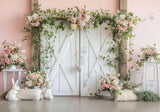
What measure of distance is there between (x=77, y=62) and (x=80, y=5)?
1378 millimetres

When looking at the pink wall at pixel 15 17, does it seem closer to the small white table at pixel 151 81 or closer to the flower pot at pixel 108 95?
the flower pot at pixel 108 95

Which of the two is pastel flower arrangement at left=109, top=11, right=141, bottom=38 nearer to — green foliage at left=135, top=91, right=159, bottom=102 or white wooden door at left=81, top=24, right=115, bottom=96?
white wooden door at left=81, top=24, right=115, bottom=96

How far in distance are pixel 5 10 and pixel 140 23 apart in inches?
128

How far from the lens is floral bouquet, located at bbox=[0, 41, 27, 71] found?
4.88 m

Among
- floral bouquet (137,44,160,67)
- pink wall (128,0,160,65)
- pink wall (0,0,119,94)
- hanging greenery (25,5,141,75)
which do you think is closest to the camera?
floral bouquet (137,44,160,67)

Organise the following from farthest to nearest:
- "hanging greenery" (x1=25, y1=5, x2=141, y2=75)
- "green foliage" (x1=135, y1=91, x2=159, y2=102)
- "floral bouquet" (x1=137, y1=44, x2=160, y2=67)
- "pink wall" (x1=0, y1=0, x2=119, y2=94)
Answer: "pink wall" (x1=0, y1=0, x2=119, y2=94)
"hanging greenery" (x1=25, y1=5, x2=141, y2=75)
"floral bouquet" (x1=137, y1=44, x2=160, y2=67)
"green foliage" (x1=135, y1=91, x2=159, y2=102)

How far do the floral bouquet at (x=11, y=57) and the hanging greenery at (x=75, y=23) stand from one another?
35 cm

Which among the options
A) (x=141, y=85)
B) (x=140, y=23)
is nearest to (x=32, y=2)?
(x=140, y=23)

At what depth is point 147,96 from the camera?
4676 millimetres

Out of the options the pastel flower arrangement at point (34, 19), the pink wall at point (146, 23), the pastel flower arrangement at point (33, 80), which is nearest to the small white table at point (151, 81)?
the pink wall at point (146, 23)

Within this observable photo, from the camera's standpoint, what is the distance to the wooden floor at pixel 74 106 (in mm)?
3824

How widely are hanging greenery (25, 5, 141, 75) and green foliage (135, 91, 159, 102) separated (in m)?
0.90

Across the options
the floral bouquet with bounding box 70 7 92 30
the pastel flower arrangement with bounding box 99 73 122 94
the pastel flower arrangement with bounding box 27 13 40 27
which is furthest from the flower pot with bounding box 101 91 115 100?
the pastel flower arrangement with bounding box 27 13 40 27

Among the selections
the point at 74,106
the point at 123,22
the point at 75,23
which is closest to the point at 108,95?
the point at 74,106
